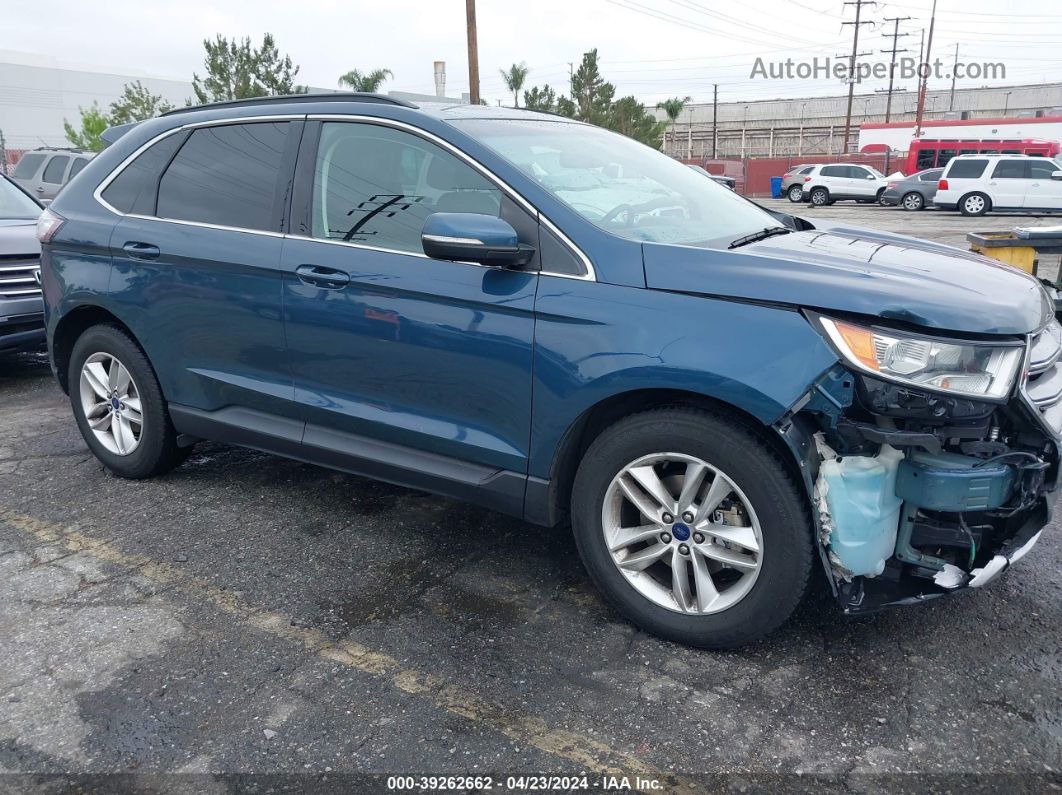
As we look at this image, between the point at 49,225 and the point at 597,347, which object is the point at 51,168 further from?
the point at 597,347

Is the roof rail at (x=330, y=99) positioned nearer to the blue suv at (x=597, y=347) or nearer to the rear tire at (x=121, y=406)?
the blue suv at (x=597, y=347)

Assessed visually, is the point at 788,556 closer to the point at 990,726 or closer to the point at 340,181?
the point at 990,726

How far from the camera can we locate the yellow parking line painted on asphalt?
238 cm

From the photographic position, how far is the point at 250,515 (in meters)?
4.03

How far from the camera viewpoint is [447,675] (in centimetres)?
277

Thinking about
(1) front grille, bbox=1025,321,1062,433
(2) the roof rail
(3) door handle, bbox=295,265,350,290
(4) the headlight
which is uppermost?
(2) the roof rail

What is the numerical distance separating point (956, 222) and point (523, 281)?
954 inches

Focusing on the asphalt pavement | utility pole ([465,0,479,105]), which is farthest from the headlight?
utility pole ([465,0,479,105])

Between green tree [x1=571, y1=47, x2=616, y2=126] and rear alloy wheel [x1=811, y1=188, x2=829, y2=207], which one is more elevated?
green tree [x1=571, y1=47, x2=616, y2=126]

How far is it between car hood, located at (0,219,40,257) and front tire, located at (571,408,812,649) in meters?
5.43

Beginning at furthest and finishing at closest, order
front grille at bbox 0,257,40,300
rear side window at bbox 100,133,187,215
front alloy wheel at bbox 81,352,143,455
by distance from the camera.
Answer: front grille at bbox 0,257,40,300
front alloy wheel at bbox 81,352,143,455
rear side window at bbox 100,133,187,215

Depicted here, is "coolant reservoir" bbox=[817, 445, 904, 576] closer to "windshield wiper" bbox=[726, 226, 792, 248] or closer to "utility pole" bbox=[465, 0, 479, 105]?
"windshield wiper" bbox=[726, 226, 792, 248]

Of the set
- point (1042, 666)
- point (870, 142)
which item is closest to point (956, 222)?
point (1042, 666)

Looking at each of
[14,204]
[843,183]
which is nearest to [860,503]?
[14,204]
